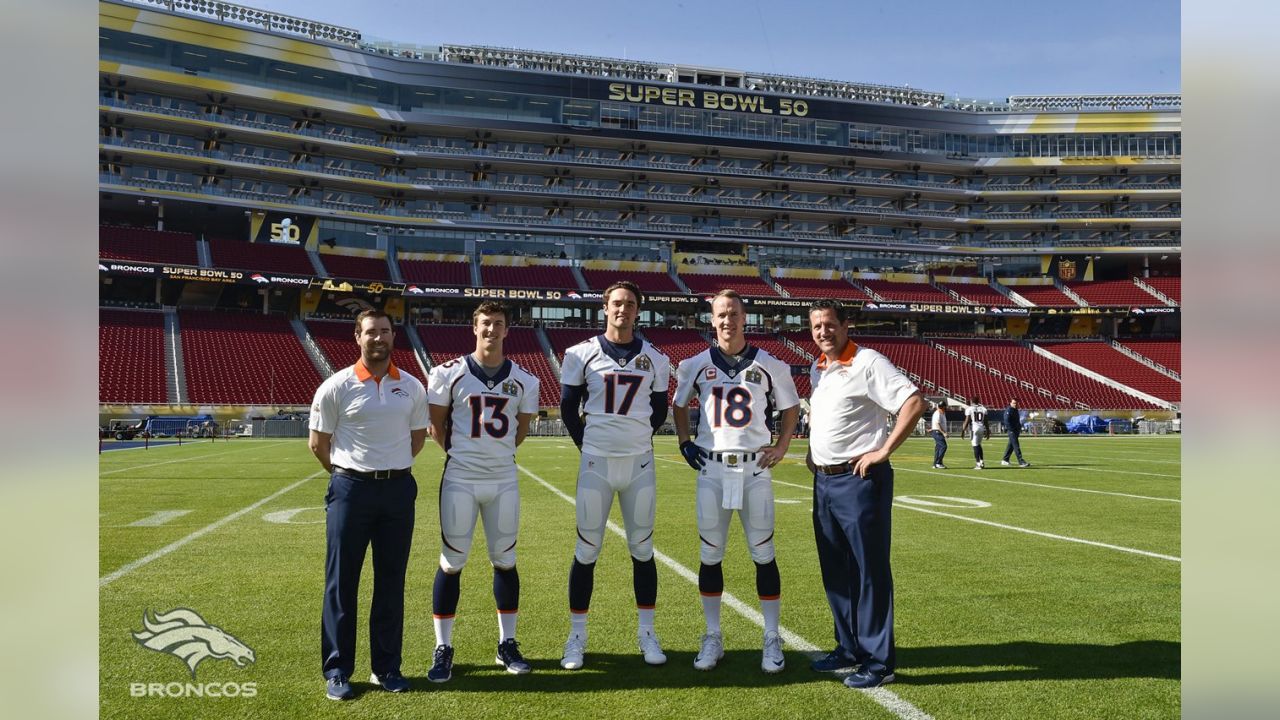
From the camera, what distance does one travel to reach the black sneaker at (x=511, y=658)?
447cm

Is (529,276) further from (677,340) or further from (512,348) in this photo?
(677,340)

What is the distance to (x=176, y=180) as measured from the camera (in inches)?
1719

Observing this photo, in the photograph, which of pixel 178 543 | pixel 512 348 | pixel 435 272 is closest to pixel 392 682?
pixel 178 543

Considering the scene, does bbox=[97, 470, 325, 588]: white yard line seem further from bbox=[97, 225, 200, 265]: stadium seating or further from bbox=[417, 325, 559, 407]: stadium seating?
bbox=[97, 225, 200, 265]: stadium seating

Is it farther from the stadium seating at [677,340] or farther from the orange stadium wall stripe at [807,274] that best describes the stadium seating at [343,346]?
the orange stadium wall stripe at [807,274]

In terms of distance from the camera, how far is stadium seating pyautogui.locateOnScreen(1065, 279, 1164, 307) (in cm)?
5212

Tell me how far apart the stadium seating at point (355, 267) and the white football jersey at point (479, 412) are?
40320 mm

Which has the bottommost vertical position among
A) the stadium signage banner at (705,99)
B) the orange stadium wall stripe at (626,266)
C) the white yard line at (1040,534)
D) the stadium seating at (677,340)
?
the white yard line at (1040,534)

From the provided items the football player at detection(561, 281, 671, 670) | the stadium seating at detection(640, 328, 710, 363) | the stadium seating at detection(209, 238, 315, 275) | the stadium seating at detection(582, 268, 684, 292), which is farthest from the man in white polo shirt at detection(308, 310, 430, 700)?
the stadium seating at detection(582, 268, 684, 292)

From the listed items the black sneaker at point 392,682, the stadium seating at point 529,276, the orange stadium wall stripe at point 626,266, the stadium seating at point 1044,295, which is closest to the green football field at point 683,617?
the black sneaker at point 392,682

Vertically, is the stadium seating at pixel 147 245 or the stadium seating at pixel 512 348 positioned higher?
the stadium seating at pixel 147 245

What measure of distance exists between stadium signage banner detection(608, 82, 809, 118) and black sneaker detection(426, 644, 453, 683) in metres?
51.0

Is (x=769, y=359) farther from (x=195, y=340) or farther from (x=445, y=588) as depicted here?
(x=195, y=340)
